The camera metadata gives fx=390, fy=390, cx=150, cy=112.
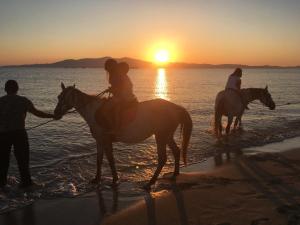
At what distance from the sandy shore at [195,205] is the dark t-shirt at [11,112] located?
1700mm

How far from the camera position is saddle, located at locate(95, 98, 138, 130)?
859 centimetres

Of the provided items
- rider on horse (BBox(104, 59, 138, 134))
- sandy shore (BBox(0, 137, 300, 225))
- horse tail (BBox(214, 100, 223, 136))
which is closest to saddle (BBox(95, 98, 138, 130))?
rider on horse (BBox(104, 59, 138, 134))

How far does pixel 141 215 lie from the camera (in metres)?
6.94

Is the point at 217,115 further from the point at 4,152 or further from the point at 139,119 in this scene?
the point at 4,152

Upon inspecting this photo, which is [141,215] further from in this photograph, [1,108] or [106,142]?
[1,108]

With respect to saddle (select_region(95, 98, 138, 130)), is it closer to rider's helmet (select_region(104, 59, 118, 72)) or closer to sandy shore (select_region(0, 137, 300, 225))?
rider's helmet (select_region(104, 59, 118, 72))

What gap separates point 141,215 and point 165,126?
2.50m

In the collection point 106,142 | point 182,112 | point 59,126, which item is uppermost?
point 182,112

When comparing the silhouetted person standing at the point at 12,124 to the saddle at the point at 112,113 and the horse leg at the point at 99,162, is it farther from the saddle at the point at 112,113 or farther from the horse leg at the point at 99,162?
the horse leg at the point at 99,162

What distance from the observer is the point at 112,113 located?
8.65 metres

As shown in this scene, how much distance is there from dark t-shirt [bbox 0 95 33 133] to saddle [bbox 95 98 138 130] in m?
1.61

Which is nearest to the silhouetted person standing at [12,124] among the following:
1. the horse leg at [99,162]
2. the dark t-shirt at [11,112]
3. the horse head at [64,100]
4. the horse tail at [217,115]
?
the dark t-shirt at [11,112]

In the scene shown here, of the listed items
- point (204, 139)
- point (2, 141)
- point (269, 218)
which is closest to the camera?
point (269, 218)

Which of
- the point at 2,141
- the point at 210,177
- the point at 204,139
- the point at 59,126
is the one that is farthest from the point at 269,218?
the point at 59,126
